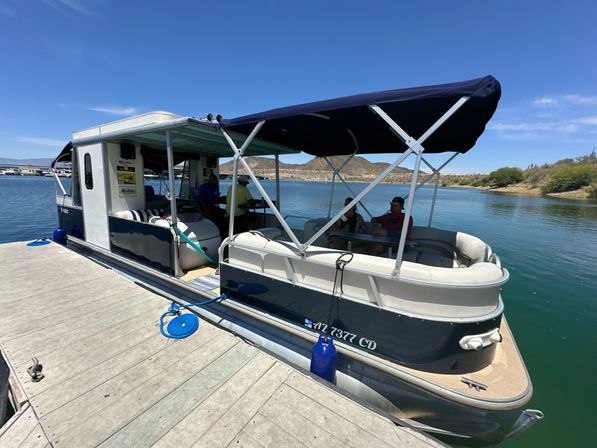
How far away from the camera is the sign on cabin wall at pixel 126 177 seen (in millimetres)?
5004

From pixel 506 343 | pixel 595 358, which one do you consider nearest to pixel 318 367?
pixel 506 343

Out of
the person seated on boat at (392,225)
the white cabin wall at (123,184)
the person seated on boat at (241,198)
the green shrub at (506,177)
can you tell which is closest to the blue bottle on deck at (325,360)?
the person seated on boat at (392,225)

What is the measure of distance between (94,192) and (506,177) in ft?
257

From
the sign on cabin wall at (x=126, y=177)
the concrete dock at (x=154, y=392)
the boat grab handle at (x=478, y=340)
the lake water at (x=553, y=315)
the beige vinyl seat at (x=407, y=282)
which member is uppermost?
the sign on cabin wall at (x=126, y=177)

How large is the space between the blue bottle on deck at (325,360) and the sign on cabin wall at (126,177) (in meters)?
4.82

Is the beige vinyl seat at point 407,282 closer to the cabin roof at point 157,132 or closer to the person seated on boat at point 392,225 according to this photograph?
the person seated on boat at point 392,225

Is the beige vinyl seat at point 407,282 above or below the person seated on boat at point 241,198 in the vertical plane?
below

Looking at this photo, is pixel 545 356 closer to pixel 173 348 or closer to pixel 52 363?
pixel 173 348

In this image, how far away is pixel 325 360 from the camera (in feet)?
8.20

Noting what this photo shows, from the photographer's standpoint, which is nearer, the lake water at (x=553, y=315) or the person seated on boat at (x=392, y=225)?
the lake water at (x=553, y=315)

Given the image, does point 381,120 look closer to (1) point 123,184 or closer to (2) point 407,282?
(2) point 407,282

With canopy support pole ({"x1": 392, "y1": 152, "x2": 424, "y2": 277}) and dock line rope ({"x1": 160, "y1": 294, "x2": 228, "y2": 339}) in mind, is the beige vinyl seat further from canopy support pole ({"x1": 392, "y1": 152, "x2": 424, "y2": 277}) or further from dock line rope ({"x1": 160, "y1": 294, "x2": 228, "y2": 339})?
dock line rope ({"x1": 160, "y1": 294, "x2": 228, "y2": 339})

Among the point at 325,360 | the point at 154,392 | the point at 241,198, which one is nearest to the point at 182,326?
the point at 154,392

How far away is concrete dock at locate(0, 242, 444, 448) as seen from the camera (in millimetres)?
1944
